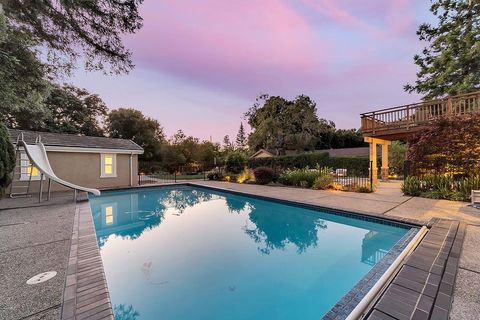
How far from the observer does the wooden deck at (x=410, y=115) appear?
32.3 feet

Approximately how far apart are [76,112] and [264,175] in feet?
73.9

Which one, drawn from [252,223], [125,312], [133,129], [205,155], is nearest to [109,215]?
[252,223]

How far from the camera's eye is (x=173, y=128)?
1246 inches

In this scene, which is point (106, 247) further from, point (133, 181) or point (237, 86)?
point (237, 86)

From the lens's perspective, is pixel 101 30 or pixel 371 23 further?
pixel 371 23

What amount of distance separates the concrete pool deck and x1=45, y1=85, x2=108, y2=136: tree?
18681mm

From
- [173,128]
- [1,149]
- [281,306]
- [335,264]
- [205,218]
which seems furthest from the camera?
[173,128]

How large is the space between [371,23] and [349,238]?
34.9 feet

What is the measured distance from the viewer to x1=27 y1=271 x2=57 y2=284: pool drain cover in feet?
8.73

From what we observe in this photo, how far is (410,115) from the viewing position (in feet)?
36.2

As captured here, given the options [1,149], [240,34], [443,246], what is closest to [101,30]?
[1,149]

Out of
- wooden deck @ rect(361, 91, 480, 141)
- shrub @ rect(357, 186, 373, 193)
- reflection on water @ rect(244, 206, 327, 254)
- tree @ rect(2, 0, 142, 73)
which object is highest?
tree @ rect(2, 0, 142, 73)

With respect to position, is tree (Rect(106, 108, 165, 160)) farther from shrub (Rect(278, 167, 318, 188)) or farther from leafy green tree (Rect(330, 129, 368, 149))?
leafy green tree (Rect(330, 129, 368, 149))

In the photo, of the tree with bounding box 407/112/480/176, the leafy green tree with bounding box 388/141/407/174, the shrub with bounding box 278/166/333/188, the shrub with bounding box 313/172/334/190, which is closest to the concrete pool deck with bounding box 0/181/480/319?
the tree with bounding box 407/112/480/176
